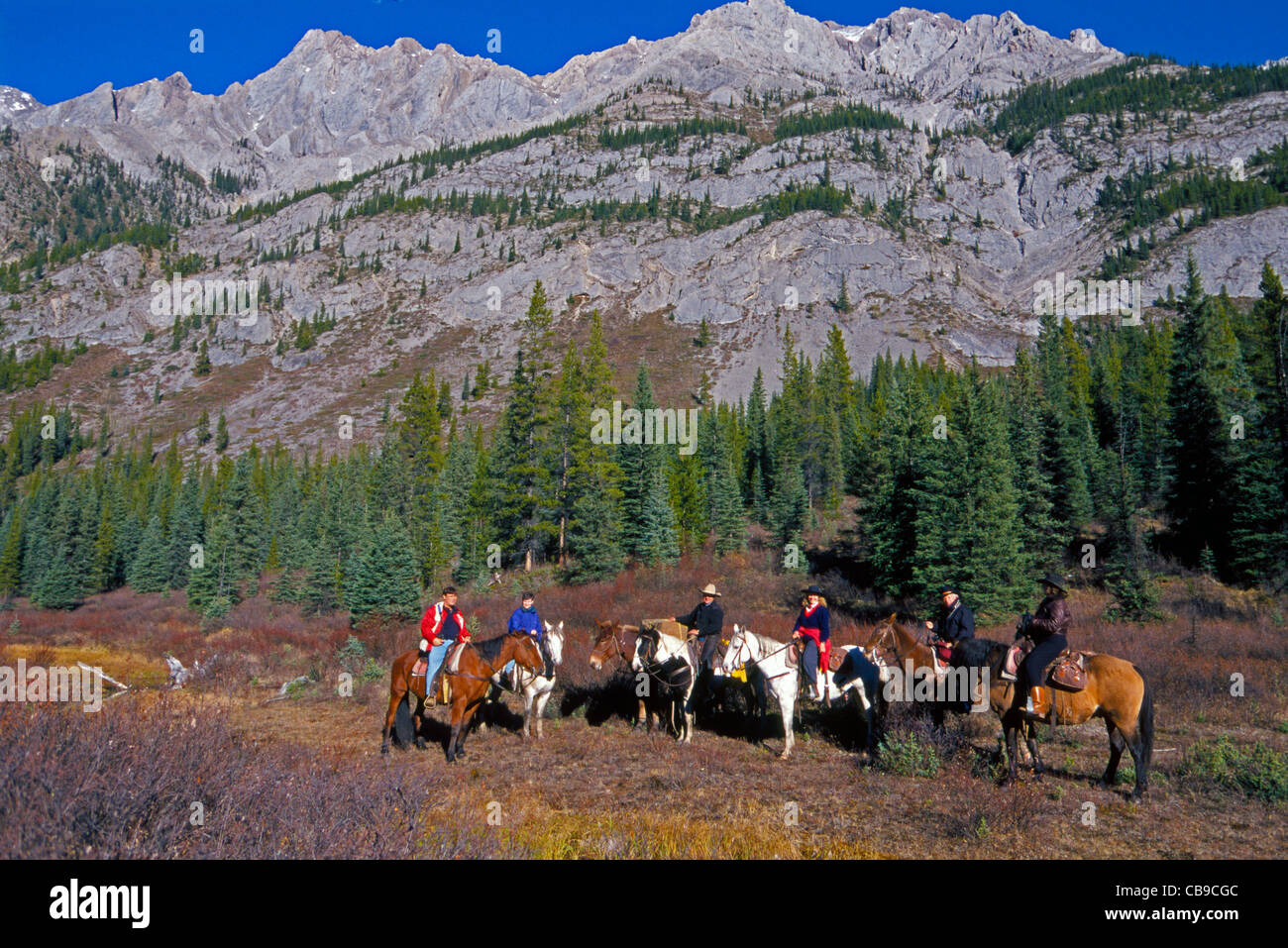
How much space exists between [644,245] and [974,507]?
16670 centimetres

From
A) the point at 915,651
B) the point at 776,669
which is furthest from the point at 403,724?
the point at 915,651

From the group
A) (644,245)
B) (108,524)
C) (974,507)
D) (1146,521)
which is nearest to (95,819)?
(974,507)

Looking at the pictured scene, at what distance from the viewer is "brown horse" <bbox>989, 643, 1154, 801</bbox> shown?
9.23 meters

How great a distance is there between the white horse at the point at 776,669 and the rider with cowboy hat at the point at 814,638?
0.19 m

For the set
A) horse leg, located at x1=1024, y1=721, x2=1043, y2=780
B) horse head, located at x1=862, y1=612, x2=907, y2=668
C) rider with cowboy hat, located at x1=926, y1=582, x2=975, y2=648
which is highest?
rider with cowboy hat, located at x1=926, y1=582, x2=975, y2=648

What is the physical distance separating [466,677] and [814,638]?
6630mm

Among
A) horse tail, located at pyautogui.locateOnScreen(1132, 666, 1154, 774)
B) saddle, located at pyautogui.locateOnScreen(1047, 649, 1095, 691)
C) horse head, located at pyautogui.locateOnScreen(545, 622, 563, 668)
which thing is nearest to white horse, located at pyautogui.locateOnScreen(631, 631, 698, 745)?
horse head, located at pyautogui.locateOnScreen(545, 622, 563, 668)

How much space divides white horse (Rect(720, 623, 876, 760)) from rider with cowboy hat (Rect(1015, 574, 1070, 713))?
10.2ft

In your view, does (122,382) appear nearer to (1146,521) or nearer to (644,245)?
(644,245)

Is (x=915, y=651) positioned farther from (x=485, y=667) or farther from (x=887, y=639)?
(x=485, y=667)

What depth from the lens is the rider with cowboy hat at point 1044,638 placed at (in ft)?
31.0

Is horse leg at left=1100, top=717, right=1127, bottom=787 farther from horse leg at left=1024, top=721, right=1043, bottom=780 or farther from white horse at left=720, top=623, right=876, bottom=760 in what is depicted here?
white horse at left=720, top=623, right=876, bottom=760

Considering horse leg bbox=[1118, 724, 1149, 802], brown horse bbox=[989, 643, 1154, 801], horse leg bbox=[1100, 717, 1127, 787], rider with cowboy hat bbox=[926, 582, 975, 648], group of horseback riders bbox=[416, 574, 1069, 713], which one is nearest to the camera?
horse leg bbox=[1118, 724, 1149, 802]
